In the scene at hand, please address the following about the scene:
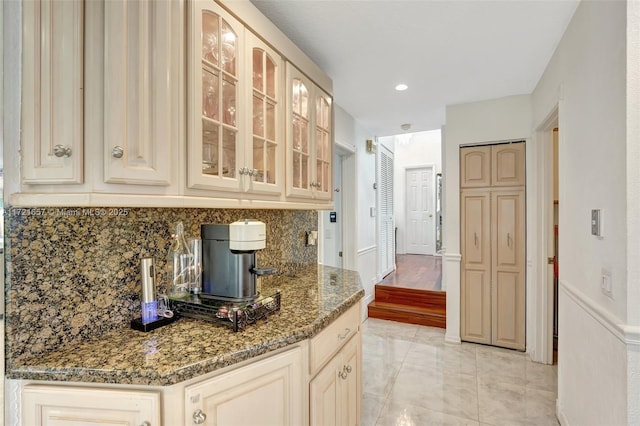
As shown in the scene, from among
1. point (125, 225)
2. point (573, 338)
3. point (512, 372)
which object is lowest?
point (512, 372)

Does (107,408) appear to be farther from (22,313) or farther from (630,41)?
(630,41)

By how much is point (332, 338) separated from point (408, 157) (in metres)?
6.73

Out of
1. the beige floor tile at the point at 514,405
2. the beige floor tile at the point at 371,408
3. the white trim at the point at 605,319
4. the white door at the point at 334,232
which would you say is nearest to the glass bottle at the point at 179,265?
the beige floor tile at the point at 371,408

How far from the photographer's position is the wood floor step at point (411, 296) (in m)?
4.00

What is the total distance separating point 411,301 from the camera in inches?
164

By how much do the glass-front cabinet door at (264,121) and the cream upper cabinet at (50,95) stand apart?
64 centimetres

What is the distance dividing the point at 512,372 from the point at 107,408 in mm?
3062

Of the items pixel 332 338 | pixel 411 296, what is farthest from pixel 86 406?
pixel 411 296

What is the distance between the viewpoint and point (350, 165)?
3939 millimetres

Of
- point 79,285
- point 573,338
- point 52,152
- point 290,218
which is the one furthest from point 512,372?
point 52,152

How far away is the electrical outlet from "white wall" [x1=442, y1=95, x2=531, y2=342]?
1966mm

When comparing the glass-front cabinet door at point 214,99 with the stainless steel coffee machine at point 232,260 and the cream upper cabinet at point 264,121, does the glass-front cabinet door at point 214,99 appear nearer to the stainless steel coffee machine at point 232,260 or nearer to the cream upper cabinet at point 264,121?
the cream upper cabinet at point 264,121

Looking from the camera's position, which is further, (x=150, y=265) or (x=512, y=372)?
(x=512, y=372)

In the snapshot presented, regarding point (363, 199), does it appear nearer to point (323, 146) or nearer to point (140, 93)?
point (323, 146)
